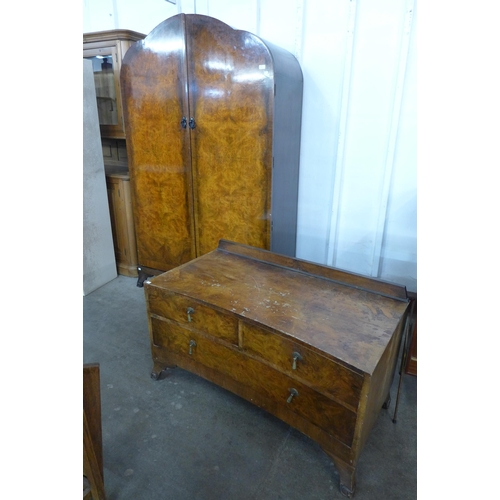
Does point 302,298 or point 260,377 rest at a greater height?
point 302,298

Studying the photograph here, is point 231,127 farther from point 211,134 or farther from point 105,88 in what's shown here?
point 105,88

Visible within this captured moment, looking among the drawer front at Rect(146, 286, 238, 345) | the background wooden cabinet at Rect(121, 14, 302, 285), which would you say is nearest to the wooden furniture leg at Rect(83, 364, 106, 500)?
the drawer front at Rect(146, 286, 238, 345)

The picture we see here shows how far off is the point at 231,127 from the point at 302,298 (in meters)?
1.09

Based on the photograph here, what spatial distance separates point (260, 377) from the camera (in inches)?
56.3

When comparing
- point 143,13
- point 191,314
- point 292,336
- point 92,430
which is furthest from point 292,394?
point 143,13

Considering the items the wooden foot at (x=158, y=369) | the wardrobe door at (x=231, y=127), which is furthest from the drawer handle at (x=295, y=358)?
the wardrobe door at (x=231, y=127)

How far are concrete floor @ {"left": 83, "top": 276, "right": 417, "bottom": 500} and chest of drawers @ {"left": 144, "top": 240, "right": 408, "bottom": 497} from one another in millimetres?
131

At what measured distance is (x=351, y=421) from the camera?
1188 millimetres

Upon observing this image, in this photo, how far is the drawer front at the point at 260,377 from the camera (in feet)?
4.05

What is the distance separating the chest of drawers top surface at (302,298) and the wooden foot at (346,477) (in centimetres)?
44

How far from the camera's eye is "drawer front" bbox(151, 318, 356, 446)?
123 centimetres

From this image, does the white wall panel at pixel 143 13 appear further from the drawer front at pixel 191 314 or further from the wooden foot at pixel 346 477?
the wooden foot at pixel 346 477
